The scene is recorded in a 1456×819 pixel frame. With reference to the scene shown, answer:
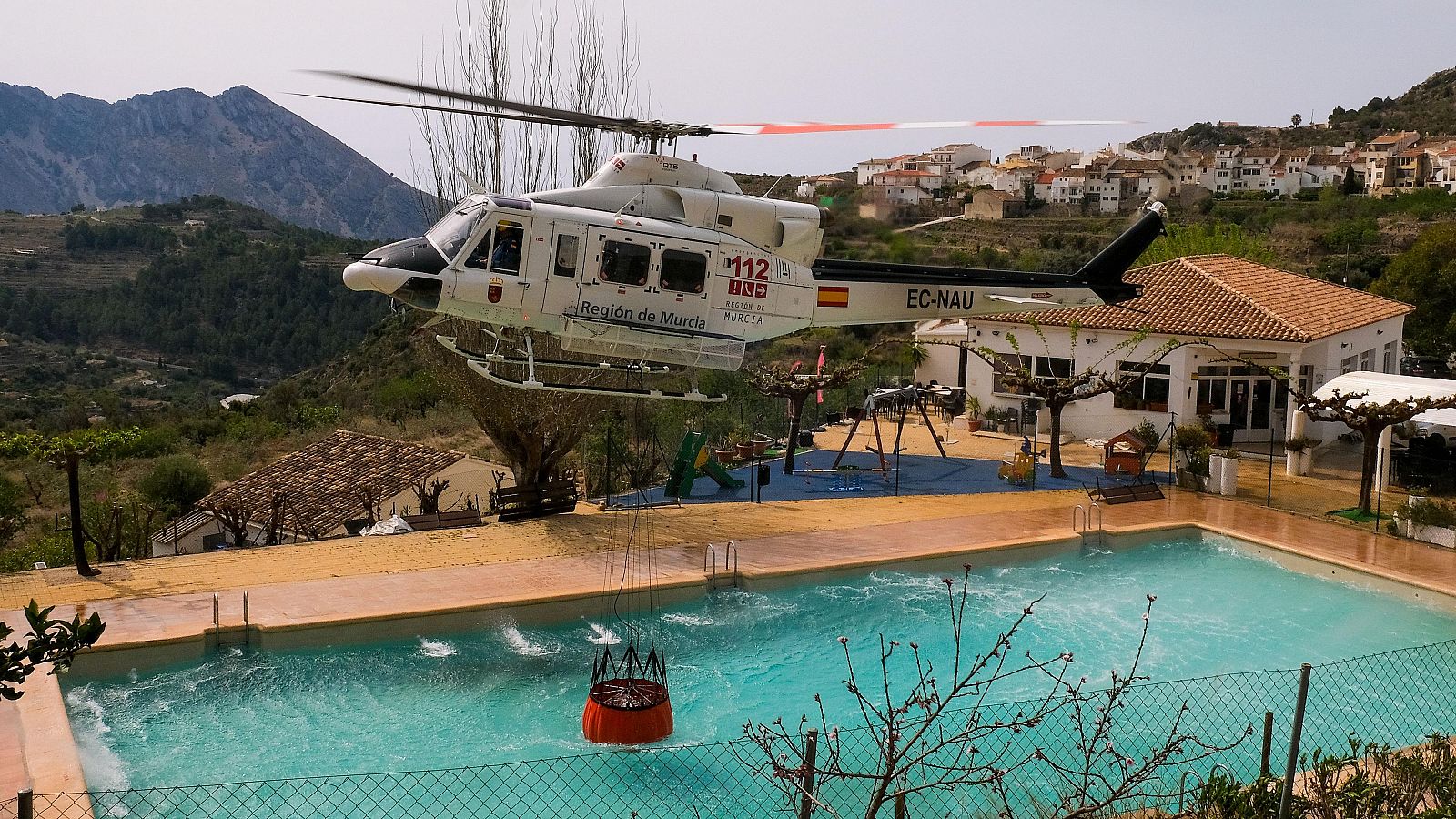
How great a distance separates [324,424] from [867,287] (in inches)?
784

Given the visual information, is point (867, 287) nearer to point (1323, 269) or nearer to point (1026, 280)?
point (1026, 280)

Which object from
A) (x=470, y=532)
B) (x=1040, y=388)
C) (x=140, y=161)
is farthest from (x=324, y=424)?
(x=140, y=161)

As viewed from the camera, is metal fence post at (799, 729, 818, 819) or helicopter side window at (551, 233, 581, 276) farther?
helicopter side window at (551, 233, 581, 276)

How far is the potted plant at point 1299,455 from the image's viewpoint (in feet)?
65.3

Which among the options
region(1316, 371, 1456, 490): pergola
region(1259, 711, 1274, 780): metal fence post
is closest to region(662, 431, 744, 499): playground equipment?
region(1316, 371, 1456, 490): pergola

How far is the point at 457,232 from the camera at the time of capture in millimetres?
10703

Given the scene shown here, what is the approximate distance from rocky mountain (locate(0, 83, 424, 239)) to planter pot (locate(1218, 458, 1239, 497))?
435ft

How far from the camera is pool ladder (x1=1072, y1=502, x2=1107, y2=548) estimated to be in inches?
632

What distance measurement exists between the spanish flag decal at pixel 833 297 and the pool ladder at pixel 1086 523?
581 cm

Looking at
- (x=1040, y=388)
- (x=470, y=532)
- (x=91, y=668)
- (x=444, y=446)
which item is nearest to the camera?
(x=91, y=668)

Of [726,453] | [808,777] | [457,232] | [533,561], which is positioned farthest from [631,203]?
[726,453]

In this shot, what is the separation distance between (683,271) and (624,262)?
596 mm

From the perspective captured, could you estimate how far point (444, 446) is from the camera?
84.1 ft

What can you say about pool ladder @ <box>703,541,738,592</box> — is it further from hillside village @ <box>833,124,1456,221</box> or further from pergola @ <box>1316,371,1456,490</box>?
hillside village @ <box>833,124,1456,221</box>
